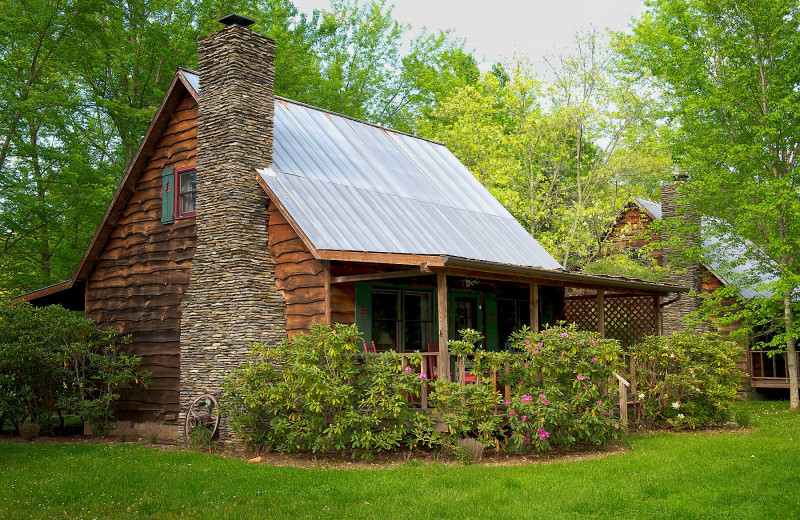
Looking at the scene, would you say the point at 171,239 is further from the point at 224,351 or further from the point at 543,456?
the point at 543,456

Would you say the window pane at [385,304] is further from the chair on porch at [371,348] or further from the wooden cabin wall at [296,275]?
the wooden cabin wall at [296,275]

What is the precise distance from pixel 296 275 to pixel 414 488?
528 cm

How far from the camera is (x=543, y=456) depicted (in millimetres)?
11359

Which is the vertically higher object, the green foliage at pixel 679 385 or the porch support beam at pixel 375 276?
the porch support beam at pixel 375 276

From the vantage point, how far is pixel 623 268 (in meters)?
26.7

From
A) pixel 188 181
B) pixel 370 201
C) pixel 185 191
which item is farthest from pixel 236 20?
pixel 370 201

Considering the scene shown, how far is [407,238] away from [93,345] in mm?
6507

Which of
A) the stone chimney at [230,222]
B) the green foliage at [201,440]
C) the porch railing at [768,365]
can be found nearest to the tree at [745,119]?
the porch railing at [768,365]

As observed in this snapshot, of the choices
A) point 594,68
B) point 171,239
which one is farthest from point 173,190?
point 594,68

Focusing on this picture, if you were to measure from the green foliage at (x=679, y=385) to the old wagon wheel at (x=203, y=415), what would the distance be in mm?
7719

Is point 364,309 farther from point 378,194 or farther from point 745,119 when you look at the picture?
point 745,119

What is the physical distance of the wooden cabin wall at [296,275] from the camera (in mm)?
12820

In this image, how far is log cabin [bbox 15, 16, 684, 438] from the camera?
13.0 metres

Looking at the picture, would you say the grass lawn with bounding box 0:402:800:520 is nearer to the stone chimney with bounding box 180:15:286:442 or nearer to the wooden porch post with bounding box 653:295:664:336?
the stone chimney with bounding box 180:15:286:442
